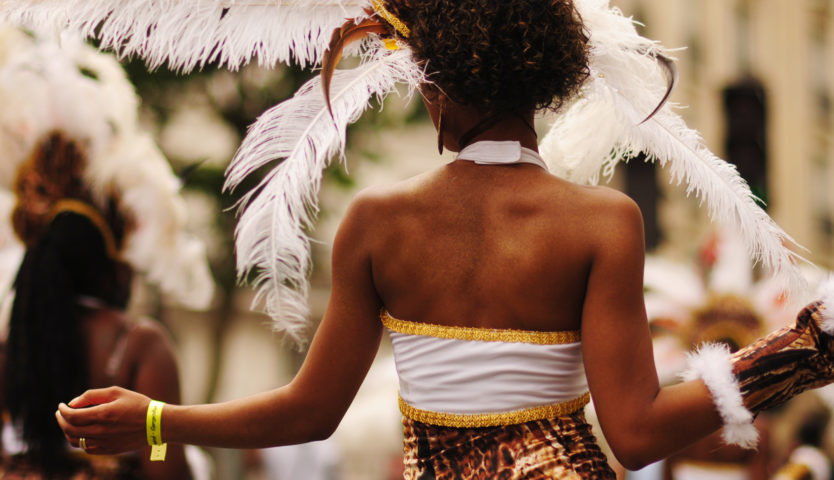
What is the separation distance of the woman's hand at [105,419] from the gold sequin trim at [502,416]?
2.03 feet

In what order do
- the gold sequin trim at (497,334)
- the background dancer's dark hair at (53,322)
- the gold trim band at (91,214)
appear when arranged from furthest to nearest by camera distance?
1. the gold trim band at (91,214)
2. the background dancer's dark hair at (53,322)
3. the gold sequin trim at (497,334)

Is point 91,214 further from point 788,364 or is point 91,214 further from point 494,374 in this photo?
point 788,364

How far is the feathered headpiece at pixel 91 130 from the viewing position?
3982 mm

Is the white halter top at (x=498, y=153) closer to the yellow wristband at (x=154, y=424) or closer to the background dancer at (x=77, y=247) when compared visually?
the yellow wristband at (x=154, y=424)

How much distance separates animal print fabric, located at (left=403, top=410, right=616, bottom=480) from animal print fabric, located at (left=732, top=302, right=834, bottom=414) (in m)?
0.32

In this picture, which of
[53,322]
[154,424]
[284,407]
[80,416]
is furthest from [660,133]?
[53,322]

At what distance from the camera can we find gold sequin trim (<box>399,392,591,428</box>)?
80.5 inches

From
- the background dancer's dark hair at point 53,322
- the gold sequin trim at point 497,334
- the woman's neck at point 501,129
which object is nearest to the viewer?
the gold sequin trim at point 497,334

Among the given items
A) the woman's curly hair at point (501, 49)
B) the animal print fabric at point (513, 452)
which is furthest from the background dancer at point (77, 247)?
the woman's curly hair at point (501, 49)

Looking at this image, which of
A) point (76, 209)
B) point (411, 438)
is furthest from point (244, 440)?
point (76, 209)

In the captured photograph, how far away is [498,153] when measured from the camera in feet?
6.93

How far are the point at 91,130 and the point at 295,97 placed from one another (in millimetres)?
1922

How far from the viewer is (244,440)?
223cm

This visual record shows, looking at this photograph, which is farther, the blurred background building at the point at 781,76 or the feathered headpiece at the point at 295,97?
the blurred background building at the point at 781,76
